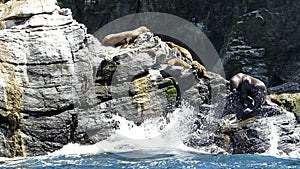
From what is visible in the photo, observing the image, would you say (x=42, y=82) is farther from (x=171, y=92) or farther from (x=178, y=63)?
(x=178, y=63)

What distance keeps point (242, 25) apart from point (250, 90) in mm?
11106

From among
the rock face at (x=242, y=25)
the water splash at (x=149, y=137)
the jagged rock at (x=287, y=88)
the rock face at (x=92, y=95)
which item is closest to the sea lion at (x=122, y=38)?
the rock face at (x=92, y=95)

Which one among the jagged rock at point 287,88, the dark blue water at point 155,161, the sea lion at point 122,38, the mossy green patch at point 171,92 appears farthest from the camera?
the jagged rock at point 287,88

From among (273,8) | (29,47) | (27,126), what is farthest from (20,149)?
(273,8)

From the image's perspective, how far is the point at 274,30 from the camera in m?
24.6

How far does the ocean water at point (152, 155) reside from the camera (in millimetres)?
11312

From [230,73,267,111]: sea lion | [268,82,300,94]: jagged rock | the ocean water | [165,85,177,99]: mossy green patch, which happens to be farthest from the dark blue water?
[268,82,300,94]: jagged rock

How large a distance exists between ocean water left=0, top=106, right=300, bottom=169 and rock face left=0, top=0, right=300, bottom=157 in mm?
200

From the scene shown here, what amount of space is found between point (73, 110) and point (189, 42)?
1311 centimetres

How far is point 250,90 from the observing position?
1395 cm

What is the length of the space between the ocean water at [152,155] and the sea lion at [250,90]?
94cm

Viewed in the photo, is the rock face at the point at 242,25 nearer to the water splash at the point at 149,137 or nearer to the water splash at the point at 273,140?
the water splash at the point at 273,140

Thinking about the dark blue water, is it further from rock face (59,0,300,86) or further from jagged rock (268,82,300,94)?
rock face (59,0,300,86)

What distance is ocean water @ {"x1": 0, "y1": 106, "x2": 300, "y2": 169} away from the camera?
445 inches
